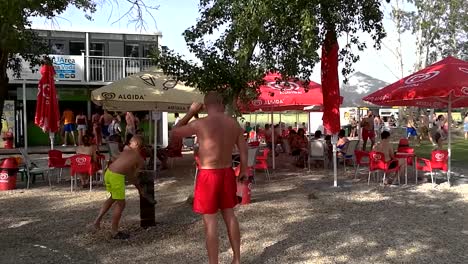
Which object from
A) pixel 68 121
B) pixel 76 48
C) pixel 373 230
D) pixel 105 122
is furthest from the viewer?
pixel 76 48

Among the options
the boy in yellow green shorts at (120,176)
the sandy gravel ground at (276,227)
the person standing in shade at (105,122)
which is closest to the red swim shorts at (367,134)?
the sandy gravel ground at (276,227)

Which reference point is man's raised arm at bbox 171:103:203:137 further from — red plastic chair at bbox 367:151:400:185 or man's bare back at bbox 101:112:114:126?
man's bare back at bbox 101:112:114:126

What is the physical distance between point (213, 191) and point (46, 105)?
8.05m

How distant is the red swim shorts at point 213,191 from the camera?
4.50m

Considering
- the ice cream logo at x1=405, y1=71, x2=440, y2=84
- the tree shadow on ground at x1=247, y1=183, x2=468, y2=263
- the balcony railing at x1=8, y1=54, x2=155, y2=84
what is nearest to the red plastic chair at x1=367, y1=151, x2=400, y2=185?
the tree shadow on ground at x1=247, y1=183, x2=468, y2=263

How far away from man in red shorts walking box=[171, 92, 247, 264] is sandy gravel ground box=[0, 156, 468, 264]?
68 centimetres

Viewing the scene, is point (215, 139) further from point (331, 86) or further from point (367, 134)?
point (367, 134)

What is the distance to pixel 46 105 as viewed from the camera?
1141 centimetres

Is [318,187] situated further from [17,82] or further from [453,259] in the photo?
[17,82]

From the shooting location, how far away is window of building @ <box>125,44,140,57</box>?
24328 mm

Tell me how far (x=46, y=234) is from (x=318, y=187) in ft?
16.2

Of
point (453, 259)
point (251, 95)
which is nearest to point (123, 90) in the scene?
point (251, 95)

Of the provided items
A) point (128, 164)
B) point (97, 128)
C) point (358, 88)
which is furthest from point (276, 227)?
point (97, 128)

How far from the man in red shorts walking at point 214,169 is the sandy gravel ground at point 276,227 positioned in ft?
2.24
